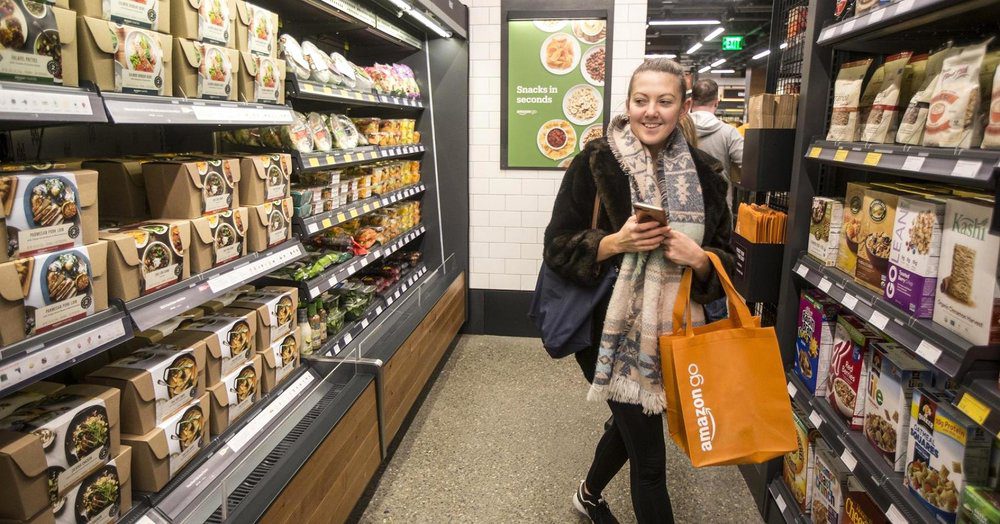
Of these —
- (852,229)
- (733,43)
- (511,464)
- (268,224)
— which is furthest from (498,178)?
(733,43)

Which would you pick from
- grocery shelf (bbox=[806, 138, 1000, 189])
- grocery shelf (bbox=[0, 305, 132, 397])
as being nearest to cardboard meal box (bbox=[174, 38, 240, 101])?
grocery shelf (bbox=[0, 305, 132, 397])

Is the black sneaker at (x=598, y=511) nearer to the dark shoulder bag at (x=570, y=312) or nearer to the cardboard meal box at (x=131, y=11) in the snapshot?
the dark shoulder bag at (x=570, y=312)

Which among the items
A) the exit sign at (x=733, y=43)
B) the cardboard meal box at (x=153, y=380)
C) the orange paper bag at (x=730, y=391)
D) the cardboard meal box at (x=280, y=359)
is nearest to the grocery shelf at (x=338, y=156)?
the cardboard meal box at (x=280, y=359)

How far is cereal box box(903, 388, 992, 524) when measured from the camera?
1524 millimetres

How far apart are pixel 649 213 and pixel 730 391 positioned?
0.56 meters

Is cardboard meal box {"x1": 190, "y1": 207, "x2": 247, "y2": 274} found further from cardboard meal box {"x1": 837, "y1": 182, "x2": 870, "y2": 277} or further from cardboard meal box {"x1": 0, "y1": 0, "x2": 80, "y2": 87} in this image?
cardboard meal box {"x1": 837, "y1": 182, "x2": 870, "y2": 277}

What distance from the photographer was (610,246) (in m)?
1.85

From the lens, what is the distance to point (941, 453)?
5.28 feet

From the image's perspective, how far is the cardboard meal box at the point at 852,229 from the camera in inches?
82.8

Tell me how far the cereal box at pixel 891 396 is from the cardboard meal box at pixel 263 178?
220cm

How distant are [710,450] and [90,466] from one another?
1610 mm

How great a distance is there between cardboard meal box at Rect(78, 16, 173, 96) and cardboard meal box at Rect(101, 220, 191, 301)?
1.21 feet

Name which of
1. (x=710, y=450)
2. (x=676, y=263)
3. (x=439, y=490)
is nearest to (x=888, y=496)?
(x=710, y=450)

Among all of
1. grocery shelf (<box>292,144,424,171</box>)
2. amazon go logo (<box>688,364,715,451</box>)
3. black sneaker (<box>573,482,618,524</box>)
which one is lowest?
black sneaker (<box>573,482,618,524</box>)
